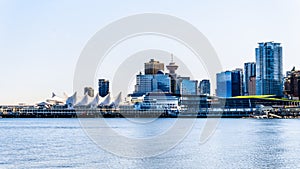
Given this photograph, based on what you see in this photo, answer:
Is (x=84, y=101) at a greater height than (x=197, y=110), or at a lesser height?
A: greater

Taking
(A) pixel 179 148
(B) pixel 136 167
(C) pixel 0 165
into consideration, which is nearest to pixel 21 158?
(C) pixel 0 165

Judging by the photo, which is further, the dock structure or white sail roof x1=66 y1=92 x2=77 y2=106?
white sail roof x1=66 y1=92 x2=77 y2=106

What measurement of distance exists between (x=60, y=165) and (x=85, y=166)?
4.12 ft

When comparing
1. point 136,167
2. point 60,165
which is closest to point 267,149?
point 136,167

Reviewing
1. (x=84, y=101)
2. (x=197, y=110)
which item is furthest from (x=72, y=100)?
(x=197, y=110)

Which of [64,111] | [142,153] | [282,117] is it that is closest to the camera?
[142,153]

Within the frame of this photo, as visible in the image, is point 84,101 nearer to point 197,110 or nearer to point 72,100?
point 72,100

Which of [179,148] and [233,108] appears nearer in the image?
[179,148]

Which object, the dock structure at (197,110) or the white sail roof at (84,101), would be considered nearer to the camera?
the dock structure at (197,110)

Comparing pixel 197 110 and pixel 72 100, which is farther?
pixel 72 100

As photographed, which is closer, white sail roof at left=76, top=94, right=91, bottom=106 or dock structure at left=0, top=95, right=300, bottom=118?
dock structure at left=0, top=95, right=300, bottom=118

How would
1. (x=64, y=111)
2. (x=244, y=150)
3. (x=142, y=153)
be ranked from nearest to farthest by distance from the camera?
(x=142, y=153) → (x=244, y=150) → (x=64, y=111)

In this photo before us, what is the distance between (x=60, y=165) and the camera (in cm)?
2627

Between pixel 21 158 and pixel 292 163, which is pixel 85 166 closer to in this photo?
pixel 21 158
